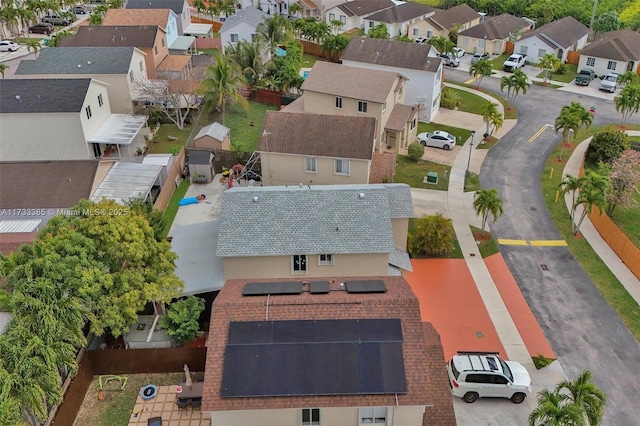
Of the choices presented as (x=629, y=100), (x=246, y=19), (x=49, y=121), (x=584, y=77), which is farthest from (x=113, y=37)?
(x=584, y=77)

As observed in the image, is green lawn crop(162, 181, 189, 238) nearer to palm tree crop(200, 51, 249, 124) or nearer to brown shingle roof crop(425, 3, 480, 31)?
palm tree crop(200, 51, 249, 124)

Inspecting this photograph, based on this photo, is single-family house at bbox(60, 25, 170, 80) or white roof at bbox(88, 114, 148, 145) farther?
single-family house at bbox(60, 25, 170, 80)

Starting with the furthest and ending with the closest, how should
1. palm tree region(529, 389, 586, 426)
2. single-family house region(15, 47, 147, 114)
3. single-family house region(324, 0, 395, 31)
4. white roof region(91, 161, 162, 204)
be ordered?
single-family house region(324, 0, 395, 31)
single-family house region(15, 47, 147, 114)
white roof region(91, 161, 162, 204)
palm tree region(529, 389, 586, 426)

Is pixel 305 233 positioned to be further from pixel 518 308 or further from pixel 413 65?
pixel 413 65

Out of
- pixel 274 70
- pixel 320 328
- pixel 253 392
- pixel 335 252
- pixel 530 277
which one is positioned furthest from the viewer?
pixel 274 70

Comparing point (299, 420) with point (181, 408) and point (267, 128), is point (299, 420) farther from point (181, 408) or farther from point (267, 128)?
point (267, 128)

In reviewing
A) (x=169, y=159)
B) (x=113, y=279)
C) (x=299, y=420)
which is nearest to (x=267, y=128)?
(x=169, y=159)

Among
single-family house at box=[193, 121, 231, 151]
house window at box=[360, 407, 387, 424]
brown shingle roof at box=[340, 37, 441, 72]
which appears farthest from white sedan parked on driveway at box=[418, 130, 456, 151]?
house window at box=[360, 407, 387, 424]
